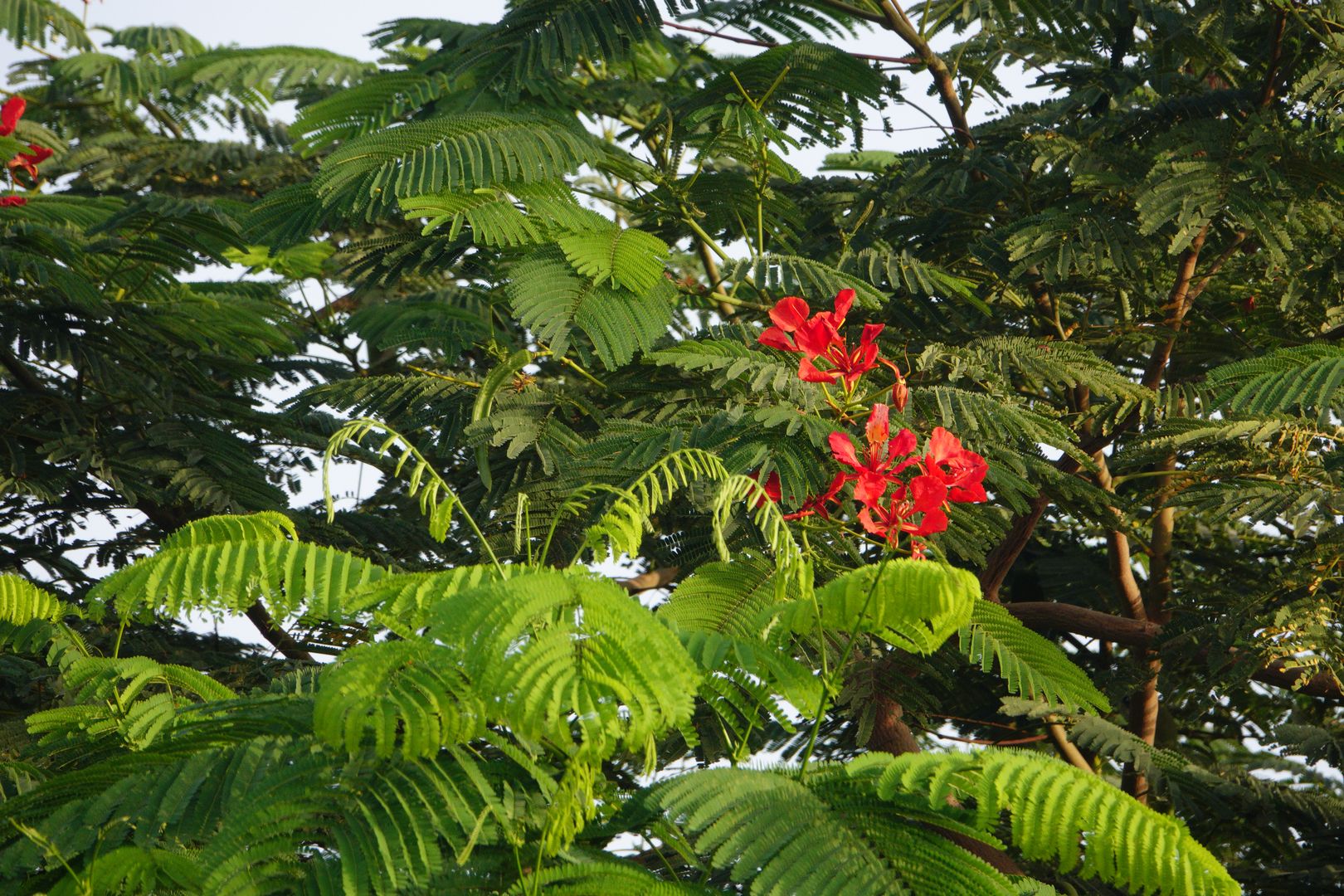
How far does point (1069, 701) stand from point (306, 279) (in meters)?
4.74

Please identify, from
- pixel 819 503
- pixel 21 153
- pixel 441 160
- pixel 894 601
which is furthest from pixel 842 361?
pixel 21 153

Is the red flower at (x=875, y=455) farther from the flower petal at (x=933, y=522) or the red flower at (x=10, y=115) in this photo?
the red flower at (x=10, y=115)

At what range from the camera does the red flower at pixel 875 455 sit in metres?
2.78

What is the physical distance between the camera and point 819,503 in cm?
316

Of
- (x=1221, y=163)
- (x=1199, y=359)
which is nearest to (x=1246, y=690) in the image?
(x=1199, y=359)

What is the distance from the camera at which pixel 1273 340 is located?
4.81 metres

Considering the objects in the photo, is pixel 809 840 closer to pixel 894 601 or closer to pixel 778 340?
pixel 894 601

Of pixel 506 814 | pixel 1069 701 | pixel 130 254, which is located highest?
pixel 130 254

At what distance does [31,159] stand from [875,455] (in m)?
4.61

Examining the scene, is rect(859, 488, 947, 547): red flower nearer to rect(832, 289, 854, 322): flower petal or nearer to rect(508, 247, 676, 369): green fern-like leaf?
rect(832, 289, 854, 322): flower petal

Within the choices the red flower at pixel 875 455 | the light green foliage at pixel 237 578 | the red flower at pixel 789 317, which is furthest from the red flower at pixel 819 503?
the light green foliage at pixel 237 578

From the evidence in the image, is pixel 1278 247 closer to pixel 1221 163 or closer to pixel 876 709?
pixel 1221 163

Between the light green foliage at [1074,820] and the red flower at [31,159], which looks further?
the red flower at [31,159]

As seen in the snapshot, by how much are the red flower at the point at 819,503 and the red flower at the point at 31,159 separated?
4131 millimetres
